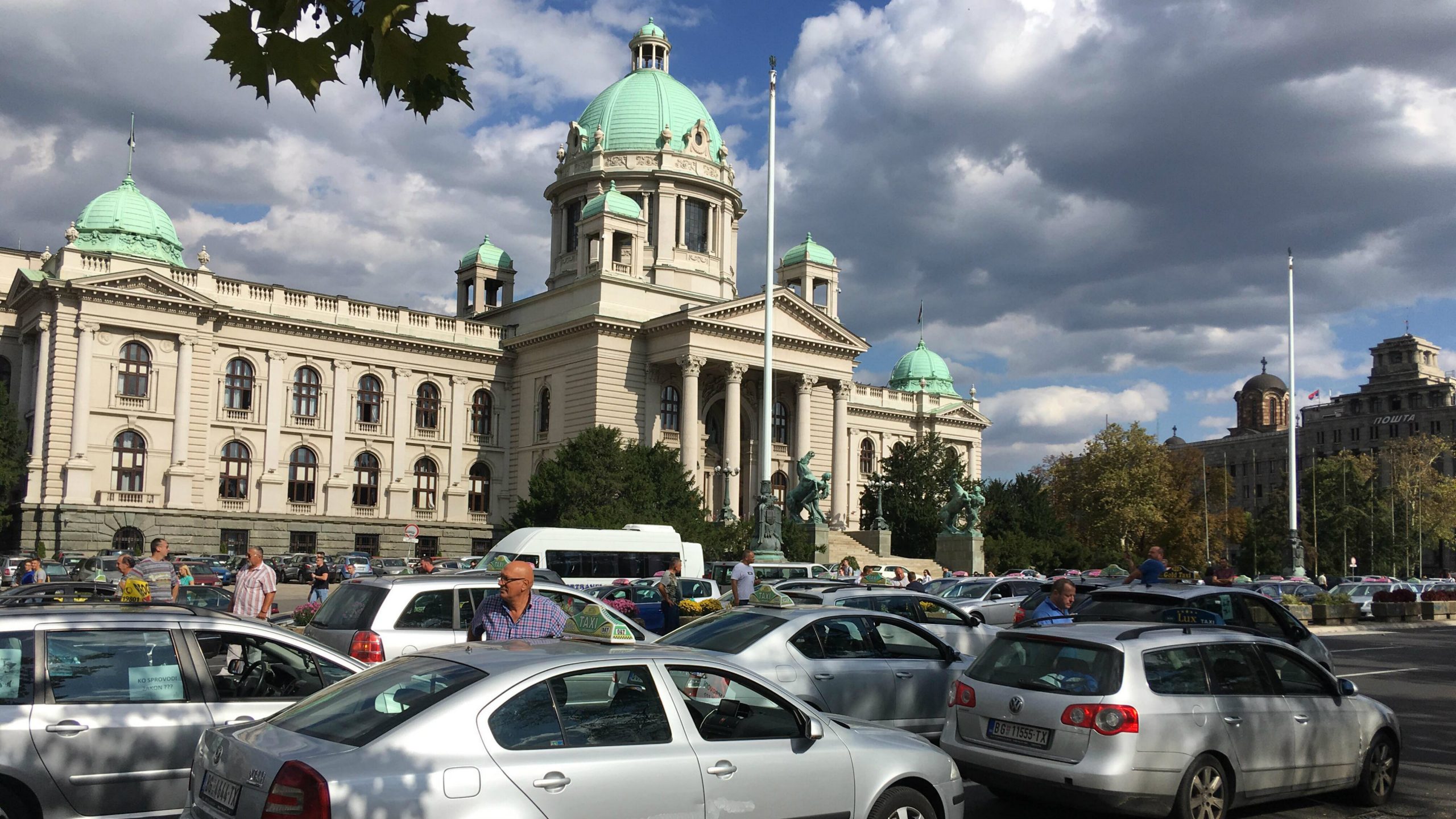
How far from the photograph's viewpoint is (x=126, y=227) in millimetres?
54094

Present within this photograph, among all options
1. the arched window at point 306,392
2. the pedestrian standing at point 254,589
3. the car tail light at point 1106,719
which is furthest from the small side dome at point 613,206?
the car tail light at point 1106,719

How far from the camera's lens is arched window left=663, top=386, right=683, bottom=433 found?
63.0 metres

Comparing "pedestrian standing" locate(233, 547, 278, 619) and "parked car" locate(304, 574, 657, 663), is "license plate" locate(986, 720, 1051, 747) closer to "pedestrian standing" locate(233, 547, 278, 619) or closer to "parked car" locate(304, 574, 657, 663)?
"parked car" locate(304, 574, 657, 663)

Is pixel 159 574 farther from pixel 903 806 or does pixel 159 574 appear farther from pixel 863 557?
pixel 863 557

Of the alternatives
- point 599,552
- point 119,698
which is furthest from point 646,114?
point 119,698

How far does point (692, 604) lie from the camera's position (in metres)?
24.2

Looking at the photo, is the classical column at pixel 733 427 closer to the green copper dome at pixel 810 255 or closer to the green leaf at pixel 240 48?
the green copper dome at pixel 810 255

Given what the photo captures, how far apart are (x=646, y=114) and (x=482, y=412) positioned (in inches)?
808

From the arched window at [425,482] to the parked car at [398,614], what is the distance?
5097 cm

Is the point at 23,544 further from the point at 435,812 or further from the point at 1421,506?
the point at 1421,506

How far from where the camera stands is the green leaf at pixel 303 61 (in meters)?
4.83

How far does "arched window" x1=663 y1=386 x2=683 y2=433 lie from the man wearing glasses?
53.1 m

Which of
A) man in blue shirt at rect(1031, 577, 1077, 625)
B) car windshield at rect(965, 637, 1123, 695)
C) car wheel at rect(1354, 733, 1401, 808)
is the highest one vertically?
man in blue shirt at rect(1031, 577, 1077, 625)

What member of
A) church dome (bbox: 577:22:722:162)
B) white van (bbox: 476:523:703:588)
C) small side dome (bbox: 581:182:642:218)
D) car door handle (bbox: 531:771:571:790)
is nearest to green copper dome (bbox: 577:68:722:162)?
church dome (bbox: 577:22:722:162)
